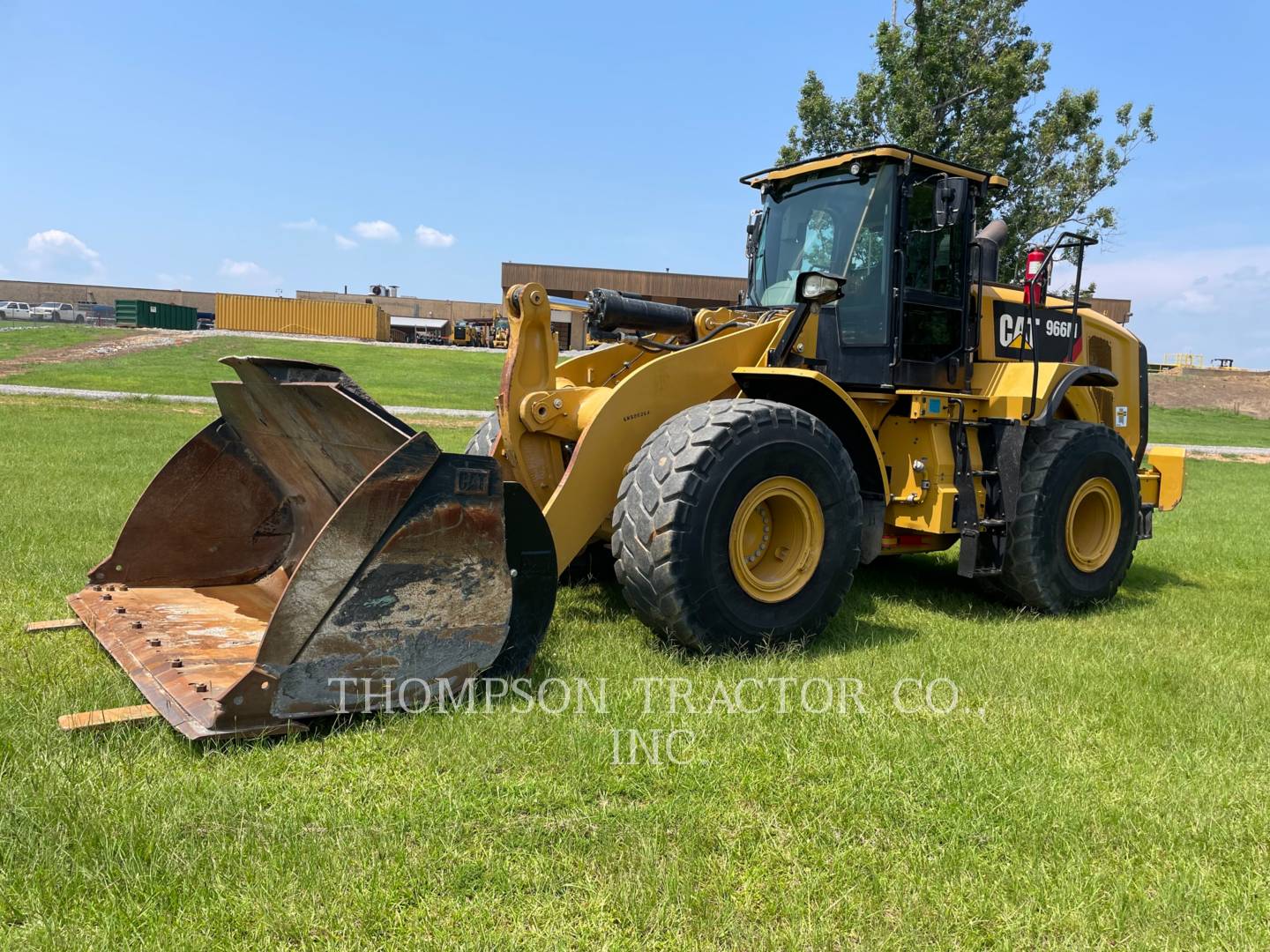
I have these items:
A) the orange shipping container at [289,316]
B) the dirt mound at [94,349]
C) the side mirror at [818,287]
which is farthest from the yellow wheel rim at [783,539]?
the orange shipping container at [289,316]

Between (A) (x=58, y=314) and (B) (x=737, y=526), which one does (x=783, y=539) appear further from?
(A) (x=58, y=314)

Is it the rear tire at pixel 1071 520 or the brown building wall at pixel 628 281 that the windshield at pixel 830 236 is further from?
the brown building wall at pixel 628 281

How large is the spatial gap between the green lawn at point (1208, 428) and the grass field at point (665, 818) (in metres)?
25.3

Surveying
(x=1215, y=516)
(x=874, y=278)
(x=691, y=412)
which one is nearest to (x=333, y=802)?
(x=691, y=412)

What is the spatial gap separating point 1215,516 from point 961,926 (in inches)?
455

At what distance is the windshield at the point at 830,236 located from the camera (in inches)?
235

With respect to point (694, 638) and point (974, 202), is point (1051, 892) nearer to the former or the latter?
point (694, 638)

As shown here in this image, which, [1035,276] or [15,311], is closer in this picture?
[1035,276]

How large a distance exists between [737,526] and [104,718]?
112 inches

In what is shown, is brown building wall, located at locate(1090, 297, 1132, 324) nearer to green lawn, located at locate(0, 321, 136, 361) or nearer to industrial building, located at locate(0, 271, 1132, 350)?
industrial building, located at locate(0, 271, 1132, 350)

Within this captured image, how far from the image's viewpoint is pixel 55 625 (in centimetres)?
463

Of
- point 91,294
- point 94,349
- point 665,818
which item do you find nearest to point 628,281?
point 94,349

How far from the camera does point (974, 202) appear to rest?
6.37 m

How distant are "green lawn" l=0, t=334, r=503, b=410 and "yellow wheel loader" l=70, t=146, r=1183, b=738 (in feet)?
63.8
